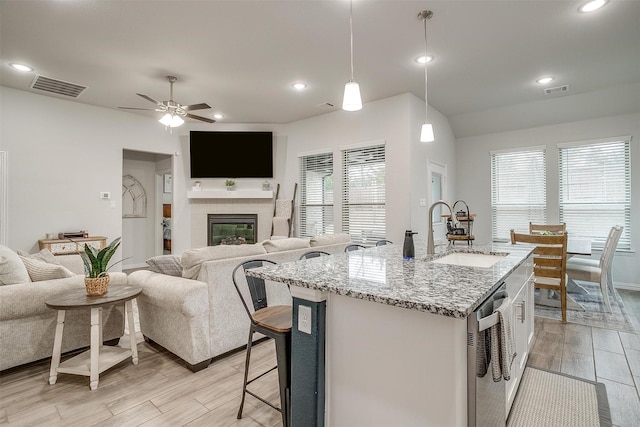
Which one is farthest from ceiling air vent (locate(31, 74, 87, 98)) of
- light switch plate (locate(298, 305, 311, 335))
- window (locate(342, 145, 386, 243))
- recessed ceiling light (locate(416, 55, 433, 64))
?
light switch plate (locate(298, 305, 311, 335))

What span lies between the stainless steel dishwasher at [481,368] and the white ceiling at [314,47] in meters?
2.54

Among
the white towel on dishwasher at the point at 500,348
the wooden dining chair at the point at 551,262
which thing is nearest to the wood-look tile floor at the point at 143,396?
the white towel on dishwasher at the point at 500,348

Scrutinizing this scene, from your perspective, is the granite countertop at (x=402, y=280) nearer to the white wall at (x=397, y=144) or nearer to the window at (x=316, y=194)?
the white wall at (x=397, y=144)

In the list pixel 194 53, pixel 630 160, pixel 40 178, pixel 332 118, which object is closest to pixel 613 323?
pixel 630 160

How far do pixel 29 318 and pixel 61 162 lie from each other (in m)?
3.51

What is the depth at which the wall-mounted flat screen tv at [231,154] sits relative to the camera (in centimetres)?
632

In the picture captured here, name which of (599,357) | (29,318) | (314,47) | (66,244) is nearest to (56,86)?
(66,244)

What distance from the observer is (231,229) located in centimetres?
646

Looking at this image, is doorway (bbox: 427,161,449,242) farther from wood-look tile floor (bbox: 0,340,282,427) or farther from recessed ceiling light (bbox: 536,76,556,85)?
wood-look tile floor (bbox: 0,340,282,427)

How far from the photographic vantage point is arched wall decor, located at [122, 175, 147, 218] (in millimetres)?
6676

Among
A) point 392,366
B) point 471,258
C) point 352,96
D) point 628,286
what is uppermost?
point 352,96

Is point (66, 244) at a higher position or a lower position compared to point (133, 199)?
lower

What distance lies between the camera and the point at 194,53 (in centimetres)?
350

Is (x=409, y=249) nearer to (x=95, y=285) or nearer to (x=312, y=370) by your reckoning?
(x=312, y=370)
